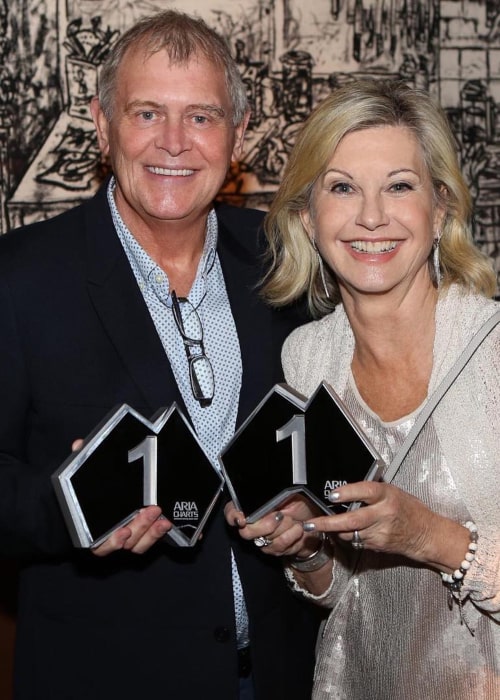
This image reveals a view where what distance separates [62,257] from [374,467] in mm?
978

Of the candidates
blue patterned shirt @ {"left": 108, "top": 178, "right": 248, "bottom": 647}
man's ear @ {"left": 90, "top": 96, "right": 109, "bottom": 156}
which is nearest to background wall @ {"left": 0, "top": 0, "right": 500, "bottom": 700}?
man's ear @ {"left": 90, "top": 96, "right": 109, "bottom": 156}

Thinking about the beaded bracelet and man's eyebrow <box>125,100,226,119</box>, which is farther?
man's eyebrow <box>125,100,226,119</box>

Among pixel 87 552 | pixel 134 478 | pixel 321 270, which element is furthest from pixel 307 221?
pixel 87 552

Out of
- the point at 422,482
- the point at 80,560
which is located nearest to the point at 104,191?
the point at 80,560

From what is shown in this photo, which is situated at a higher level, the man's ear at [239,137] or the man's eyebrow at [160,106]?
the man's eyebrow at [160,106]

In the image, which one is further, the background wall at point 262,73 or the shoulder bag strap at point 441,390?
the background wall at point 262,73

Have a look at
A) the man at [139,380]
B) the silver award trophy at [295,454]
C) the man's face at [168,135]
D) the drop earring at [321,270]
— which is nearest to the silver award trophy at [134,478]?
the silver award trophy at [295,454]

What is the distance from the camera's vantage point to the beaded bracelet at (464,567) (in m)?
2.21

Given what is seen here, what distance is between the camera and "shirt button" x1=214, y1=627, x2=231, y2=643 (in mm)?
2447

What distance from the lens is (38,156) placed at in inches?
133

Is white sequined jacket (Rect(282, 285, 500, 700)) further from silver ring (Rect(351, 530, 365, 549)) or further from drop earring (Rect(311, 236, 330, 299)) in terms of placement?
drop earring (Rect(311, 236, 330, 299))

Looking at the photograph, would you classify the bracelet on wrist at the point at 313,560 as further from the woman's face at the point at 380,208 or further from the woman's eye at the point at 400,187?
the woman's eye at the point at 400,187

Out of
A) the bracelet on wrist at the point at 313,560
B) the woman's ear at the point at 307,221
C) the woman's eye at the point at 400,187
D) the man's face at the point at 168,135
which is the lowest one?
the bracelet on wrist at the point at 313,560

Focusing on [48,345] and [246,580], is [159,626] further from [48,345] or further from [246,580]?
[48,345]
